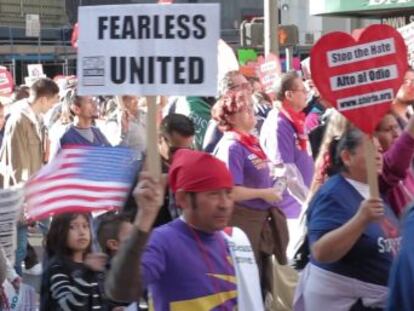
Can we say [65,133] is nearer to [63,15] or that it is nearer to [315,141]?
[315,141]

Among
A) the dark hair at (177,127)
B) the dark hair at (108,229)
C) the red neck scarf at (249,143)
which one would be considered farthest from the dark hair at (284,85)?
the dark hair at (108,229)

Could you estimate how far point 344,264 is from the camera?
4.31m

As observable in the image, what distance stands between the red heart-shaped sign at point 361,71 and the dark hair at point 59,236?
55.4 inches

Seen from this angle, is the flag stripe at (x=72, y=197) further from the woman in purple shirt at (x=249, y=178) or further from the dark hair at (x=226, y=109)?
the dark hair at (x=226, y=109)

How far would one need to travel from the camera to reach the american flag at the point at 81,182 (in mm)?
4445

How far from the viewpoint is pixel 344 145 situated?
178 inches

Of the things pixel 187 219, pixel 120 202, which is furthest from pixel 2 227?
pixel 187 219

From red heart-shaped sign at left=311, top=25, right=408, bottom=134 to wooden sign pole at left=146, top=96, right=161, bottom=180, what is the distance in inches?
34.3

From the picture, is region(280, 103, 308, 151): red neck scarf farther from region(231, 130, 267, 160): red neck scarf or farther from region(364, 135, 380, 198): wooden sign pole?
region(364, 135, 380, 198): wooden sign pole

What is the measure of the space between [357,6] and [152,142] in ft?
61.0

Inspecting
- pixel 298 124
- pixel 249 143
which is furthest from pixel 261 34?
pixel 249 143

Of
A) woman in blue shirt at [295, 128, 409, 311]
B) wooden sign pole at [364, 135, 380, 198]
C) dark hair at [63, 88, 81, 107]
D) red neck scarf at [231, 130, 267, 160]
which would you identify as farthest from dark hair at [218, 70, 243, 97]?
wooden sign pole at [364, 135, 380, 198]

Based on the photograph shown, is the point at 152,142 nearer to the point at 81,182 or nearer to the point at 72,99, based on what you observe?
the point at 81,182

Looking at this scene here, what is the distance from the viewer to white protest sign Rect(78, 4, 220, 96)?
3.86 m
